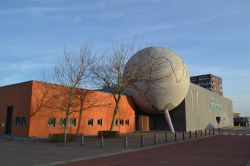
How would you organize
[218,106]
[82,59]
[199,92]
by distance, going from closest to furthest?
[82,59]
[199,92]
[218,106]

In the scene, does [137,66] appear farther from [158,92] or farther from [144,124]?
[144,124]

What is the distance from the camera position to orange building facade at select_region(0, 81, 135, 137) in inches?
1046

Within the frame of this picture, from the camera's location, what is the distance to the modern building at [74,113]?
26.8 m

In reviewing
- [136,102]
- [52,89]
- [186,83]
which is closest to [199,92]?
[186,83]

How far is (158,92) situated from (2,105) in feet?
67.8

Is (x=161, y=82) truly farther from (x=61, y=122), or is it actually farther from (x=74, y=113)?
(x=61, y=122)

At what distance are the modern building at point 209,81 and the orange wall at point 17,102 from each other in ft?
447

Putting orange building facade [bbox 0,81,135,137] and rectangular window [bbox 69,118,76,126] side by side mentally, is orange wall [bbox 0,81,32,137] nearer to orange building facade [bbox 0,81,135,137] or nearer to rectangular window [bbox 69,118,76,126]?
orange building facade [bbox 0,81,135,137]

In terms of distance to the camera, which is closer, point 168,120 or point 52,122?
point 52,122

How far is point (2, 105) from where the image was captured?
30688 millimetres

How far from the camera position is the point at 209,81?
505 ft

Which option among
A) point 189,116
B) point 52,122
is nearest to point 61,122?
point 52,122

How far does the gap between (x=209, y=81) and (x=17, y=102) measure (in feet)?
457

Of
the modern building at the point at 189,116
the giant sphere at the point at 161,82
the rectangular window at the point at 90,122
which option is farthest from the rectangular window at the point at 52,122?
the modern building at the point at 189,116
